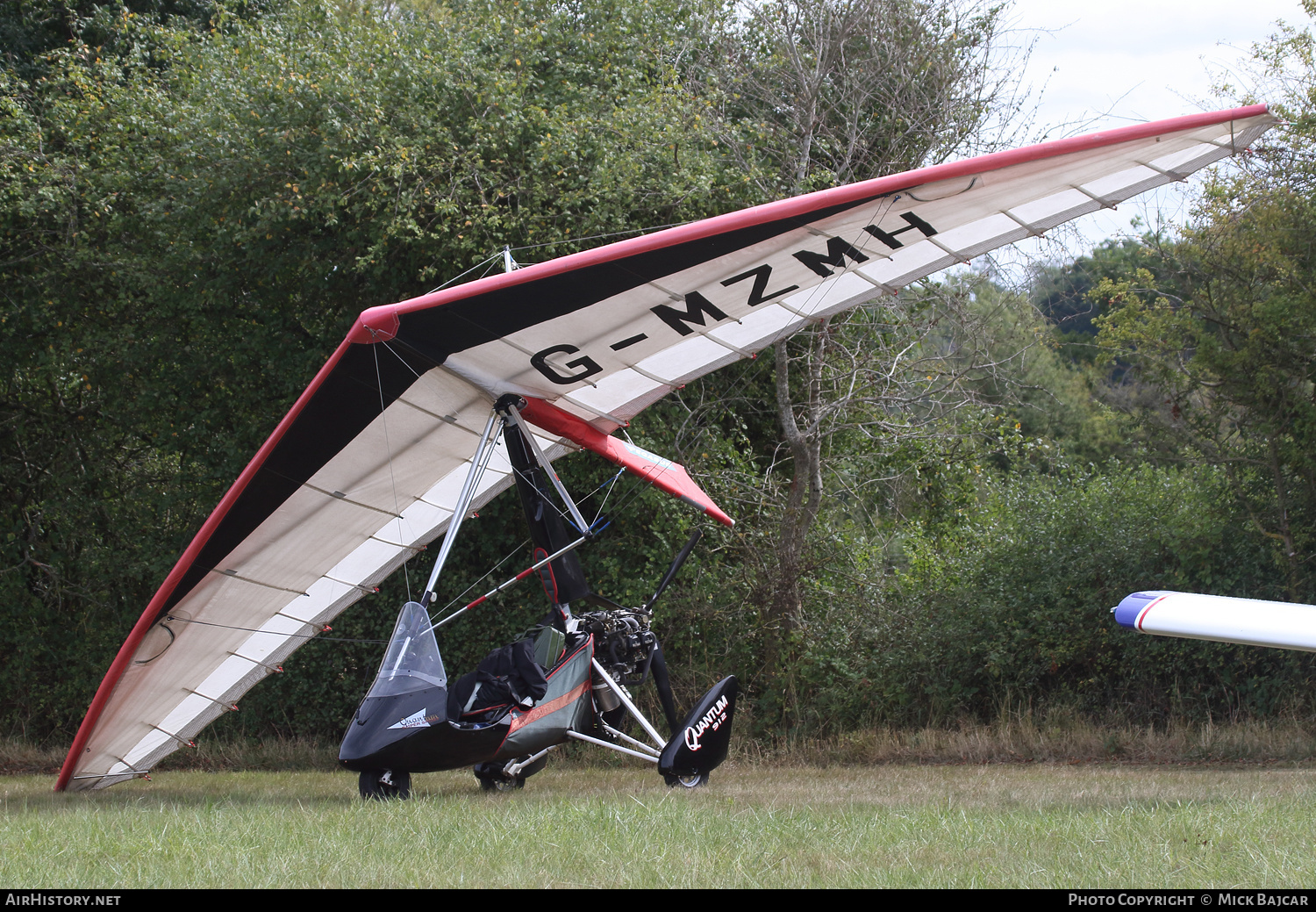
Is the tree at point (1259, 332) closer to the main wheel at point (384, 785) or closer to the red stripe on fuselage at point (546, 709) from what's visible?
the red stripe on fuselage at point (546, 709)

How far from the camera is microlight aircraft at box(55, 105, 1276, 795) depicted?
480 centimetres

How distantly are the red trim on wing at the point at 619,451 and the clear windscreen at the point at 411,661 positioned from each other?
153 cm

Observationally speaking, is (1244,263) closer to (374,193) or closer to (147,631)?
(374,193)

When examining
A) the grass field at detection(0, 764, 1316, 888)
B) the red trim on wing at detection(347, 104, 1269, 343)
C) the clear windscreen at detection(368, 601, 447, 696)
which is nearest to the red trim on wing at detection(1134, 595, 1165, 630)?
the grass field at detection(0, 764, 1316, 888)

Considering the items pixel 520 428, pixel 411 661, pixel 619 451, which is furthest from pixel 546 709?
pixel 619 451

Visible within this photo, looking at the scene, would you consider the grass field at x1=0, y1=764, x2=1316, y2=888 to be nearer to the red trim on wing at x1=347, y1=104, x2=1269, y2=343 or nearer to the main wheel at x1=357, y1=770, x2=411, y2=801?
the main wheel at x1=357, y1=770, x2=411, y2=801

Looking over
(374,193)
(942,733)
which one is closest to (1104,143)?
(942,733)

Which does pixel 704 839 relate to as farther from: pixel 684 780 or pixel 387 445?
pixel 387 445

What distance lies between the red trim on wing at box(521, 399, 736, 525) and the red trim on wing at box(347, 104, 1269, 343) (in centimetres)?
145

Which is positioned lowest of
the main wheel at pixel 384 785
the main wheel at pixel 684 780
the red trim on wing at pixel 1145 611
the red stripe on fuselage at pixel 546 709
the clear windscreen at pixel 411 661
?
the main wheel at pixel 684 780

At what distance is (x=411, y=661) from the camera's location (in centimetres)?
518

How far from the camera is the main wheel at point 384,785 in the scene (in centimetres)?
536

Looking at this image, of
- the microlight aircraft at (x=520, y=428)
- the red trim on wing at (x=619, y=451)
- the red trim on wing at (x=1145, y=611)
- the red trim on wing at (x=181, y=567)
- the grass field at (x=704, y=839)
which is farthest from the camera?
the red trim on wing at (x=619, y=451)

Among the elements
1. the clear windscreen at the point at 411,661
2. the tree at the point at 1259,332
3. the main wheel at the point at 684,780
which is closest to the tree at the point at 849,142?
the tree at the point at 1259,332
